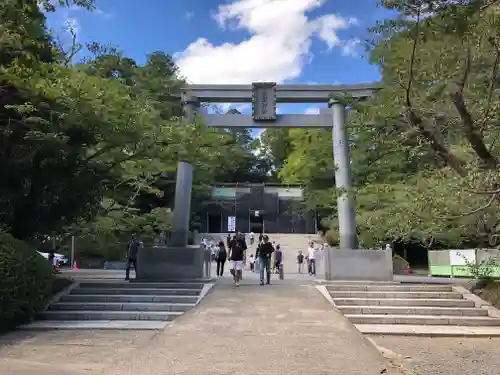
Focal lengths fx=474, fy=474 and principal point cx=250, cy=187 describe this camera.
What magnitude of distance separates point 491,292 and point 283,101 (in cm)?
860

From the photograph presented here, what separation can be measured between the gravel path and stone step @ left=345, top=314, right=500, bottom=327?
1.27 meters

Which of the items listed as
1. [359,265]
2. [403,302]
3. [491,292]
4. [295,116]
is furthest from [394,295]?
[295,116]

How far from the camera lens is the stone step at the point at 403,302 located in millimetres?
11383

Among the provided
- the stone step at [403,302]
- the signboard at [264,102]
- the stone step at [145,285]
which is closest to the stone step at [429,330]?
the stone step at [403,302]

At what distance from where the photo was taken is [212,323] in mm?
8523

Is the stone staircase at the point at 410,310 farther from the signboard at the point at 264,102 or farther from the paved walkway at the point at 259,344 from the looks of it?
the signboard at the point at 264,102

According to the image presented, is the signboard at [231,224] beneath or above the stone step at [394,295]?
above

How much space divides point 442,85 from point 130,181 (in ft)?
37.0

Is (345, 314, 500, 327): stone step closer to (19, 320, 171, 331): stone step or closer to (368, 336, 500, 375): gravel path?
(368, 336, 500, 375): gravel path

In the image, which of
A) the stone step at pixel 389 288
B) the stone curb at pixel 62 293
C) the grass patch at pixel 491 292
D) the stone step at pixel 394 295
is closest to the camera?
the stone curb at pixel 62 293

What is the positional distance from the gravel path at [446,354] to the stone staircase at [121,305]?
4.52 metres

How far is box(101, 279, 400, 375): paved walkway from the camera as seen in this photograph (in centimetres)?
566

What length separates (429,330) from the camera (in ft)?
30.6

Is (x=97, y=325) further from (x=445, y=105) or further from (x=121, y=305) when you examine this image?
(x=445, y=105)
